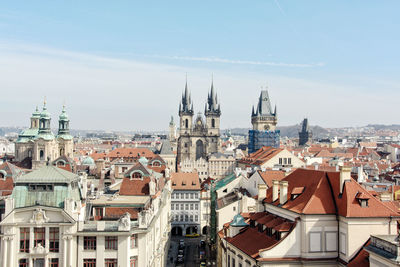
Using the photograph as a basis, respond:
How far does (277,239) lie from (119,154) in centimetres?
14122

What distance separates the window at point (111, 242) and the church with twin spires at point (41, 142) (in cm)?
8076

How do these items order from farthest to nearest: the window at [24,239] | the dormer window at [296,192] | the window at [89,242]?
the dormer window at [296,192], the window at [89,242], the window at [24,239]

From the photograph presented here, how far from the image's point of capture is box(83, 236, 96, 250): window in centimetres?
4456

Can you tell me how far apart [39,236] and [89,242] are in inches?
179

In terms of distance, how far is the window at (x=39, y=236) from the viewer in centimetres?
4434

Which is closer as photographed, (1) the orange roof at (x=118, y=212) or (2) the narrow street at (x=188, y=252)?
(1) the orange roof at (x=118, y=212)

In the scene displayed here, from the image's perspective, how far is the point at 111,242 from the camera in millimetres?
44562

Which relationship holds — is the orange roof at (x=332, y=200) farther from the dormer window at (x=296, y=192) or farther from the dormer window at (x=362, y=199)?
the dormer window at (x=296, y=192)

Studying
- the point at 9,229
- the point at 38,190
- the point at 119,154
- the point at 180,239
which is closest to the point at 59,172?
the point at 38,190

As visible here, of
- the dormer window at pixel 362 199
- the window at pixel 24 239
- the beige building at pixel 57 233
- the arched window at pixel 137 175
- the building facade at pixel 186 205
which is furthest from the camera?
the building facade at pixel 186 205

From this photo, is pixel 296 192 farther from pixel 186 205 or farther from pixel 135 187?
pixel 186 205

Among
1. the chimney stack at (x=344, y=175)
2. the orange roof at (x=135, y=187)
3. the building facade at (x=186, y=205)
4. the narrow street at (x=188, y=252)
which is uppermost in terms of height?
the chimney stack at (x=344, y=175)

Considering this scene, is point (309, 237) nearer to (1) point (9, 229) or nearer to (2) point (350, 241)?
(2) point (350, 241)

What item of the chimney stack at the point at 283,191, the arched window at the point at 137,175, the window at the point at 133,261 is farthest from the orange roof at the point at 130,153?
the window at the point at 133,261
